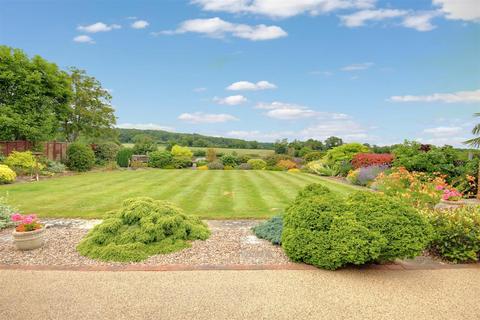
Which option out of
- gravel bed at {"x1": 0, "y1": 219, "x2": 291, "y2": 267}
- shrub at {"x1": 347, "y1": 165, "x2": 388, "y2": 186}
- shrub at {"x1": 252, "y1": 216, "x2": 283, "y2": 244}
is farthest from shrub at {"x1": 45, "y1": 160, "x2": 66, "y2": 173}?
shrub at {"x1": 347, "y1": 165, "x2": 388, "y2": 186}

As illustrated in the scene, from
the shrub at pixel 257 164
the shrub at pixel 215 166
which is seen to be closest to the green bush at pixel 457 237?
the shrub at pixel 257 164

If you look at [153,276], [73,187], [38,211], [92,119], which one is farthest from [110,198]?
[92,119]

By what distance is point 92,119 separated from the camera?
2616 centimetres

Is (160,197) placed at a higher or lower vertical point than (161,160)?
lower

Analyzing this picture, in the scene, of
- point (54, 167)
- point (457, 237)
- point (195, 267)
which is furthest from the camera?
point (54, 167)

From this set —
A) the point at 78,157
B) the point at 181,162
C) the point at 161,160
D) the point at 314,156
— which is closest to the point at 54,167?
the point at 78,157

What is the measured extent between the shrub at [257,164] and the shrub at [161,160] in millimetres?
6586

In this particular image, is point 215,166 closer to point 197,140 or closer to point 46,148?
point 46,148

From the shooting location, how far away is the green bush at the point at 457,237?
16.0 feet

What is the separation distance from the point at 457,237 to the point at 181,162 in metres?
22.6

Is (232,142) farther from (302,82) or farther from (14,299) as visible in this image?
(14,299)

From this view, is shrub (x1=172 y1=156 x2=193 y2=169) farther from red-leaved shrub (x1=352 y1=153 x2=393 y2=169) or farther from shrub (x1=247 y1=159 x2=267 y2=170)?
red-leaved shrub (x1=352 y1=153 x2=393 y2=169)

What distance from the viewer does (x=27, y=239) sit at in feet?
17.1

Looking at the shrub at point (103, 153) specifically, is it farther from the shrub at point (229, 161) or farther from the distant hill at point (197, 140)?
the distant hill at point (197, 140)
